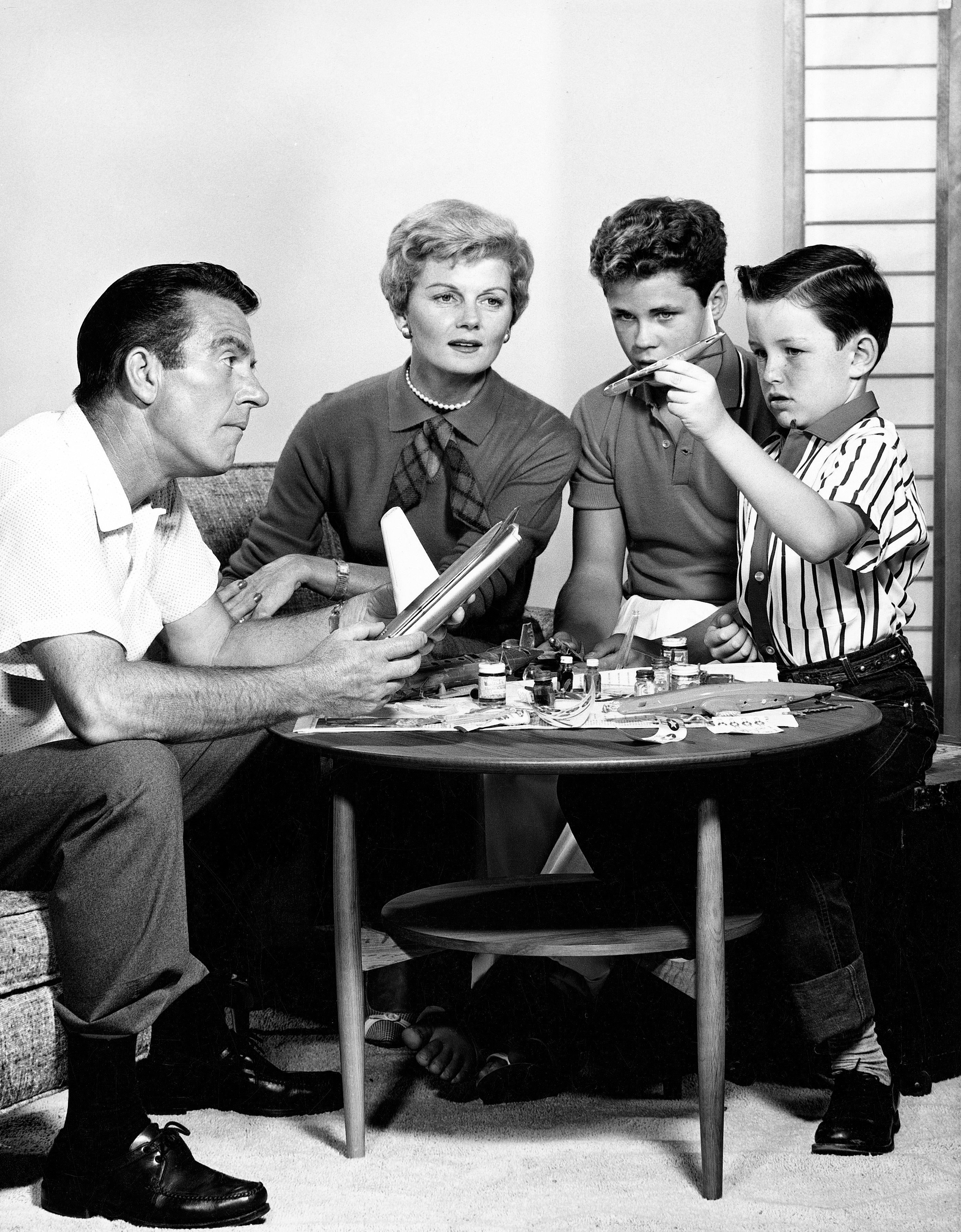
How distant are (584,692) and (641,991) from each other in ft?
1.83

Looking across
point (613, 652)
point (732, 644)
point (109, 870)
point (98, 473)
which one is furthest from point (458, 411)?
point (109, 870)

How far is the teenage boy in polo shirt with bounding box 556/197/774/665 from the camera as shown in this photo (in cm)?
263

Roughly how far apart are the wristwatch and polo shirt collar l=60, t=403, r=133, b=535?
0.80 m

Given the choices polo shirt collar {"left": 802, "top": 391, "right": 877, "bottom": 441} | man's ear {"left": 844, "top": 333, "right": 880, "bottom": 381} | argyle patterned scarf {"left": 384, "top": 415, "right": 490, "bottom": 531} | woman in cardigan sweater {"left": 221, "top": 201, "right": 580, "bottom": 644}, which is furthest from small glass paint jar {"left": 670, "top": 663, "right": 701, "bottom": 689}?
argyle patterned scarf {"left": 384, "top": 415, "right": 490, "bottom": 531}

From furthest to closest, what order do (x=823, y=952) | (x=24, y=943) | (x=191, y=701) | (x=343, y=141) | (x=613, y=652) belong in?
(x=343, y=141)
(x=613, y=652)
(x=823, y=952)
(x=191, y=701)
(x=24, y=943)

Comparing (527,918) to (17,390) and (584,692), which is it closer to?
(584,692)

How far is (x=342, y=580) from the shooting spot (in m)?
2.85

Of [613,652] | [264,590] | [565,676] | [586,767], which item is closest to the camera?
[586,767]

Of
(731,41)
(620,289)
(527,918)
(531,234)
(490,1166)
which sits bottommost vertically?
(490,1166)

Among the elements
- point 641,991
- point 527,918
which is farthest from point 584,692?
point 641,991

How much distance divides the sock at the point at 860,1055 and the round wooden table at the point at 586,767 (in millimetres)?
272

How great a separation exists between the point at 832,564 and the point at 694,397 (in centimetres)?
41

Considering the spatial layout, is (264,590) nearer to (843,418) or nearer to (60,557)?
(60,557)

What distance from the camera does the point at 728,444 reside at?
6.84ft
